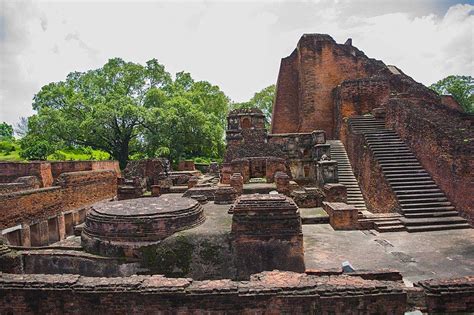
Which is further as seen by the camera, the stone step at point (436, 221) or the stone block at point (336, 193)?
the stone block at point (336, 193)

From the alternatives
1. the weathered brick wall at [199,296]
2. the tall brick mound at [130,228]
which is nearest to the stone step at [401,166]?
the tall brick mound at [130,228]

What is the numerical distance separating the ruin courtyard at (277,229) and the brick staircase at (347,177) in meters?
0.08

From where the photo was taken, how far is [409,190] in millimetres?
10703

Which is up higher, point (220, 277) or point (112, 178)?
point (112, 178)

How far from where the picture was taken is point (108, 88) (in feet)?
103

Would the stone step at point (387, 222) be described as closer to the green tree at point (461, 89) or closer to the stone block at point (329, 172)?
the stone block at point (329, 172)

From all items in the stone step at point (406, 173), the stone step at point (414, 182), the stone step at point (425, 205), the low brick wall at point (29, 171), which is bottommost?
the stone step at point (425, 205)

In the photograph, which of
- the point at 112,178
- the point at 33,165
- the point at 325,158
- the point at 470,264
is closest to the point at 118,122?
the point at 112,178

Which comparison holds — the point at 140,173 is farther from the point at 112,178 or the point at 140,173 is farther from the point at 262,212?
the point at 262,212

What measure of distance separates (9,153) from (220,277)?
90.5 ft

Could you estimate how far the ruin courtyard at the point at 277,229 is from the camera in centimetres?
461

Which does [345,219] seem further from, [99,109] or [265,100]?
[265,100]

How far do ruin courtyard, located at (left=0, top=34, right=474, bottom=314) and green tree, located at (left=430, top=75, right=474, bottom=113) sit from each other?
23.5 meters

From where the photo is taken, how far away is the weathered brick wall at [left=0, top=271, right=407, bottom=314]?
4.46 m
